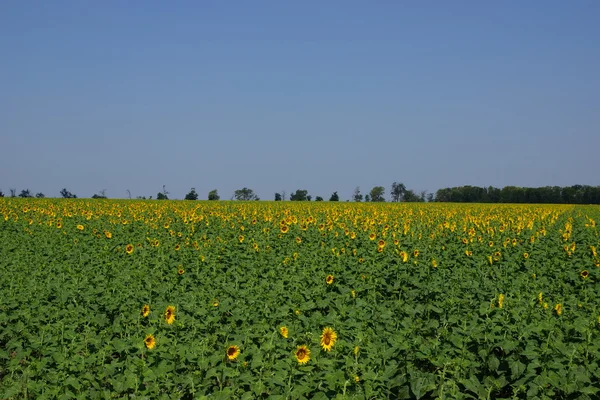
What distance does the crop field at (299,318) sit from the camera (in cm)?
552

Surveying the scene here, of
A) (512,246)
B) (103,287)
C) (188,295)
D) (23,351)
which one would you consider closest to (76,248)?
(103,287)

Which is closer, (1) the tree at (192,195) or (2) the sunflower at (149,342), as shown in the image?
(2) the sunflower at (149,342)

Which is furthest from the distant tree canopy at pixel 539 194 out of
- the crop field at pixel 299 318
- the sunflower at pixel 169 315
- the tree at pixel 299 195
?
the sunflower at pixel 169 315

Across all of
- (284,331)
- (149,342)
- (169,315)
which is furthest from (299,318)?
(149,342)

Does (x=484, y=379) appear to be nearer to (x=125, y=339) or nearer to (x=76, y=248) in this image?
(x=125, y=339)

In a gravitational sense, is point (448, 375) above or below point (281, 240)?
below

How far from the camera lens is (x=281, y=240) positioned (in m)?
14.9

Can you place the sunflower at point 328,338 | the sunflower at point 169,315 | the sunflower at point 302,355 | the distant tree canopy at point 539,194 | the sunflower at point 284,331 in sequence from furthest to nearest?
the distant tree canopy at point 539,194 → the sunflower at point 169,315 → the sunflower at point 284,331 → the sunflower at point 328,338 → the sunflower at point 302,355

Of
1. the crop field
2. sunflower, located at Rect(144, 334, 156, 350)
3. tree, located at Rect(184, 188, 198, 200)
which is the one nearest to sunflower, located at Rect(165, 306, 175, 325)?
the crop field

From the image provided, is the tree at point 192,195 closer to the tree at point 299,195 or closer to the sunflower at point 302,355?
the tree at point 299,195

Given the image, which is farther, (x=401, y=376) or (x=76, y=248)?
(x=76, y=248)

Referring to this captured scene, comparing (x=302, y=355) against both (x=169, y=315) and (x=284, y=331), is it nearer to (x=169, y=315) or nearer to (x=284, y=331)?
(x=284, y=331)

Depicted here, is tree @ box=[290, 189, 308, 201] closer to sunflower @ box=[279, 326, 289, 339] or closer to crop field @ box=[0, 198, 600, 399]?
crop field @ box=[0, 198, 600, 399]

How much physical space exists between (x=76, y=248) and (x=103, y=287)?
4.99 m
